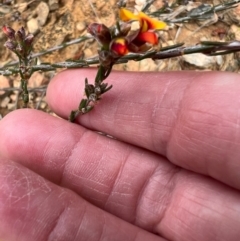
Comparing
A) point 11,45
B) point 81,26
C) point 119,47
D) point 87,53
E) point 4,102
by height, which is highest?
point 119,47

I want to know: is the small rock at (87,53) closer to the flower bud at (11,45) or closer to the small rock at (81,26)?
the small rock at (81,26)

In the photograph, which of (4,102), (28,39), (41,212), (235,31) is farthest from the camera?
(235,31)

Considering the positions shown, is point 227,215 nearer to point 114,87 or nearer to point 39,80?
point 114,87

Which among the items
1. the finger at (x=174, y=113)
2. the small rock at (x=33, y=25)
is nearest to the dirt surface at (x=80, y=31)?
the small rock at (x=33, y=25)

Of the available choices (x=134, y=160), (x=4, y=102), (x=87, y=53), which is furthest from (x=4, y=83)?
(x=134, y=160)

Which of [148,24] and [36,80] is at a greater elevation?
[148,24]

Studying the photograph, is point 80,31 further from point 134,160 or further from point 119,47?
point 119,47

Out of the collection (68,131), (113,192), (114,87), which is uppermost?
(114,87)

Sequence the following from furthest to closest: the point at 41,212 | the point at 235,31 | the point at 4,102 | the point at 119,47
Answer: the point at 235,31
the point at 4,102
the point at 41,212
the point at 119,47

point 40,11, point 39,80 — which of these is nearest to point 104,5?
point 40,11
